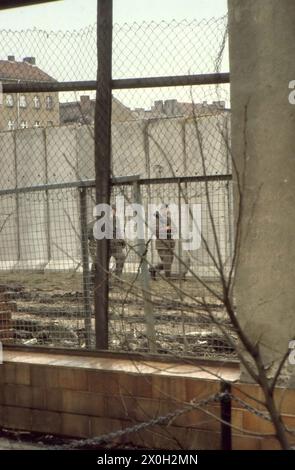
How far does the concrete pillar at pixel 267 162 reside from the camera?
4480 millimetres

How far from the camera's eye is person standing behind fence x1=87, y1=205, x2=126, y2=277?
563cm

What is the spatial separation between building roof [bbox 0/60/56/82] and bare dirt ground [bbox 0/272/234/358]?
55.0 inches

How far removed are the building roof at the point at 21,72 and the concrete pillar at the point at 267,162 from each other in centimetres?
166

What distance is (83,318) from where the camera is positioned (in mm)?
5848

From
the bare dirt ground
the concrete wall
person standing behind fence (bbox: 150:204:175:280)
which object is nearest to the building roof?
the concrete wall

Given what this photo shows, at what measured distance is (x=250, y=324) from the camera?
463cm

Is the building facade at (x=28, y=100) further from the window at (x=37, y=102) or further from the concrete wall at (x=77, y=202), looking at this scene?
the concrete wall at (x=77, y=202)

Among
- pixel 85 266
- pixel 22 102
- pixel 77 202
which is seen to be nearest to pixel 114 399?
pixel 85 266

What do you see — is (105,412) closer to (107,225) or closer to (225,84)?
(107,225)

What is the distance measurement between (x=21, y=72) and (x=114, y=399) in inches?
95.1

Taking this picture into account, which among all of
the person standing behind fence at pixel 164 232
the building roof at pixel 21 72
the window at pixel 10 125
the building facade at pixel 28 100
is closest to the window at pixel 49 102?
the building facade at pixel 28 100

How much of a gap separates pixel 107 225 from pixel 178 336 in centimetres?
90

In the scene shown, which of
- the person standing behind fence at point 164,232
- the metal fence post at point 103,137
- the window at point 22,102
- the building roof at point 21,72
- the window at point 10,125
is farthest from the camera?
the window at point 10,125

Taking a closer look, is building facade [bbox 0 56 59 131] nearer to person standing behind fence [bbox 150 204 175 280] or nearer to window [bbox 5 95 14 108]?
window [bbox 5 95 14 108]
